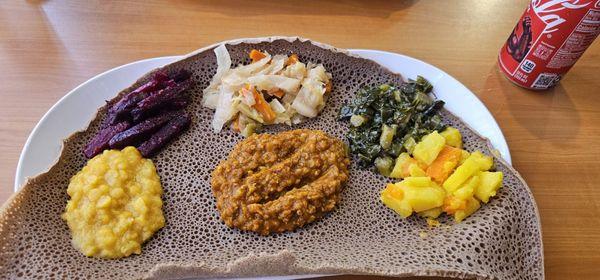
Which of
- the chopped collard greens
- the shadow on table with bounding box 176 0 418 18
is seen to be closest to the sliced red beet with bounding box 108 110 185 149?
the chopped collard greens

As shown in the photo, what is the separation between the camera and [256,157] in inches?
72.9

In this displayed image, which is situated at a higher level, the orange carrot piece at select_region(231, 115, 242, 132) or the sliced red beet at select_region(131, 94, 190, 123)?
the sliced red beet at select_region(131, 94, 190, 123)

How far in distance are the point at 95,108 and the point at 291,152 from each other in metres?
0.95

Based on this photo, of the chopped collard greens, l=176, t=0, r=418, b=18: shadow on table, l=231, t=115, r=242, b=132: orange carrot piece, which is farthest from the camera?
l=176, t=0, r=418, b=18: shadow on table

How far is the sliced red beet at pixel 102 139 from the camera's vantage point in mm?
1859

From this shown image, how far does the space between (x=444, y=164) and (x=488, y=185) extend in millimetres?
188

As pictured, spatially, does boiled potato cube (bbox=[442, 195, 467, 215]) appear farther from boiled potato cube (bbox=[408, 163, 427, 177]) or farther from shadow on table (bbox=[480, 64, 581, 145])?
shadow on table (bbox=[480, 64, 581, 145])

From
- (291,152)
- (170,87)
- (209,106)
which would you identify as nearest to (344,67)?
(291,152)

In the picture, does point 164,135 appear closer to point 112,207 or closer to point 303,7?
point 112,207

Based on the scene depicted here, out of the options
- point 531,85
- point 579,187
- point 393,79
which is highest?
point 393,79

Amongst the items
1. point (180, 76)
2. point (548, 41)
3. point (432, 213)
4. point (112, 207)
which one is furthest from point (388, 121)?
point (112, 207)

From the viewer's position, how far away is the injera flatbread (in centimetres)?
158

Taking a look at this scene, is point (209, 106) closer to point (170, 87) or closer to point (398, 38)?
point (170, 87)

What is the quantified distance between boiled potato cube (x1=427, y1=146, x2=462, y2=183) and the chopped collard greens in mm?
126
